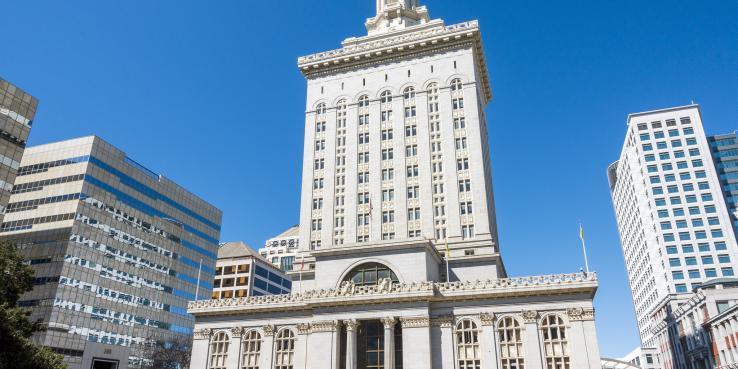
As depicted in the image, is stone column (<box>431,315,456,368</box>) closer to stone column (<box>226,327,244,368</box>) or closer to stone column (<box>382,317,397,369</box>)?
stone column (<box>382,317,397,369</box>)

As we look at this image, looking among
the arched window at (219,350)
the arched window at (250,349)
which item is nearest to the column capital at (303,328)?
the arched window at (250,349)

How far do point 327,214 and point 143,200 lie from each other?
51.8m

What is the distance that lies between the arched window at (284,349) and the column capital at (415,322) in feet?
46.4

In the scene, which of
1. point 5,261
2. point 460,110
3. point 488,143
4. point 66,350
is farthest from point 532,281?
point 66,350

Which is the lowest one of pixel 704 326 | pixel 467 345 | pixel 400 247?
pixel 467 345

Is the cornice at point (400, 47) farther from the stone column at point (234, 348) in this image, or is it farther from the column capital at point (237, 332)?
the stone column at point (234, 348)

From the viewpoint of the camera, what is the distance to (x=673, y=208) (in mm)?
125812

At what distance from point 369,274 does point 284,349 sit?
43.6 feet

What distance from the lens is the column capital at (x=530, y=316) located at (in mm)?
52100

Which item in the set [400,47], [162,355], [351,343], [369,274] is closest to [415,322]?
[351,343]

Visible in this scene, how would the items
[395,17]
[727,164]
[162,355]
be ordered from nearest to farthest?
[162,355] → [395,17] → [727,164]

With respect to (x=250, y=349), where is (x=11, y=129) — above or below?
above

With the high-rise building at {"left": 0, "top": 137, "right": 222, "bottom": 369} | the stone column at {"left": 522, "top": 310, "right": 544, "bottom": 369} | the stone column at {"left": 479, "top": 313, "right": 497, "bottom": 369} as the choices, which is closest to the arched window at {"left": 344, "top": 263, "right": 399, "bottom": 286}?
the stone column at {"left": 479, "top": 313, "right": 497, "bottom": 369}

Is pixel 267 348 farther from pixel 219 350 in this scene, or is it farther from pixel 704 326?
pixel 704 326
